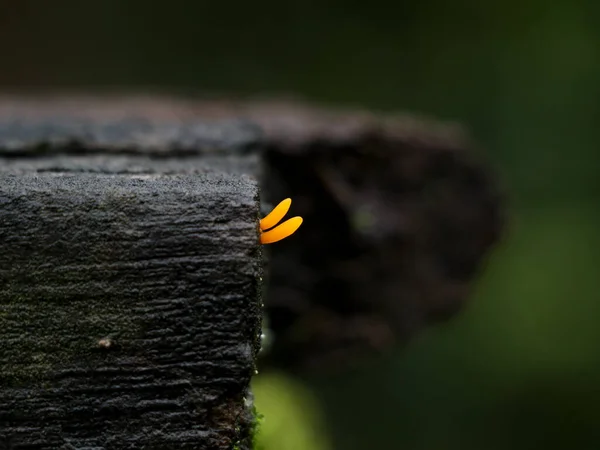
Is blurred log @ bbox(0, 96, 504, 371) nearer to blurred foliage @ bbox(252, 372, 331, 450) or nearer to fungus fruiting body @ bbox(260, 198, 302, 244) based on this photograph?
blurred foliage @ bbox(252, 372, 331, 450)

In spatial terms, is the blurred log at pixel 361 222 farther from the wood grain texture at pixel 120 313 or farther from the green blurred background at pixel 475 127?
the green blurred background at pixel 475 127

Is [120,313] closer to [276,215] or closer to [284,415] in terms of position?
[276,215]

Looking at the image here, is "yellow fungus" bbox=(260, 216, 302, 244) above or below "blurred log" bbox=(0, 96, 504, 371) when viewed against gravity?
below

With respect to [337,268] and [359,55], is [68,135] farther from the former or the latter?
[359,55]

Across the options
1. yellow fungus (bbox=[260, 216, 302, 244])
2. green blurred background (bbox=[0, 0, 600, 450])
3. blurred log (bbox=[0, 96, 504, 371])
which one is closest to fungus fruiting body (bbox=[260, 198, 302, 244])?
yellow fungus (bbox=[260, 216, 302, 244])

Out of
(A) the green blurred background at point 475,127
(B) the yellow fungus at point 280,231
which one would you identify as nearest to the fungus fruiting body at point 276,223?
(B) the yellow fungus at point 280,231
